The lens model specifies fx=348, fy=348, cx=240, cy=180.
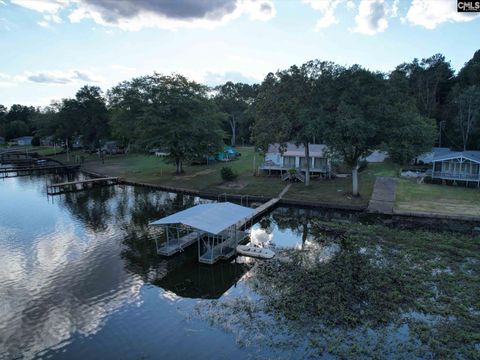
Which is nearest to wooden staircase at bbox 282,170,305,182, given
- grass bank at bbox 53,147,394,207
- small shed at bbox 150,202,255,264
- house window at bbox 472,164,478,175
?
grass bank at bbox 53,147,394,207

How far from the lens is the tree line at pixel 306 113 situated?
31.8 metres

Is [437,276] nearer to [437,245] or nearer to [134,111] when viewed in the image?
[437,245]

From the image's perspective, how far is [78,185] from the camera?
161 ft

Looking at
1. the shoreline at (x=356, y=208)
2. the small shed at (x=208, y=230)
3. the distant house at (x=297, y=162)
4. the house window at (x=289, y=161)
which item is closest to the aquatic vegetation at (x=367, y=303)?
the small shed at (x=208, y=230)

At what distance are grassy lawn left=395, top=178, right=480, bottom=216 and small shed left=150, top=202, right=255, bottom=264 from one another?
16375mm

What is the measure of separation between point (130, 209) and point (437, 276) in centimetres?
2700

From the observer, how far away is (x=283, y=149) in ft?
126

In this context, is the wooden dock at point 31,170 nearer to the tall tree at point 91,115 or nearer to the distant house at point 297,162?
the tall tree at point 91,115

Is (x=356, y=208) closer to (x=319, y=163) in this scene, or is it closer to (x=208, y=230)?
(x=319, y=163)

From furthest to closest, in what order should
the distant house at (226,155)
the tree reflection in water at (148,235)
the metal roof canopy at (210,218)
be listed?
the distant house at (226,155), the metal roof canopy at (210,218), the tree reflection in water at (148,235)

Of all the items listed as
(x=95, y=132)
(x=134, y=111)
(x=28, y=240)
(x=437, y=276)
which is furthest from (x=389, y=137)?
(x=95, y=132)

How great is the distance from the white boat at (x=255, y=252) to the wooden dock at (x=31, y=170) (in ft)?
168

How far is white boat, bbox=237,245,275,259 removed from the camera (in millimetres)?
21297

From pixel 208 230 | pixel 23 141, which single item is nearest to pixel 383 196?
pixel 208 230
